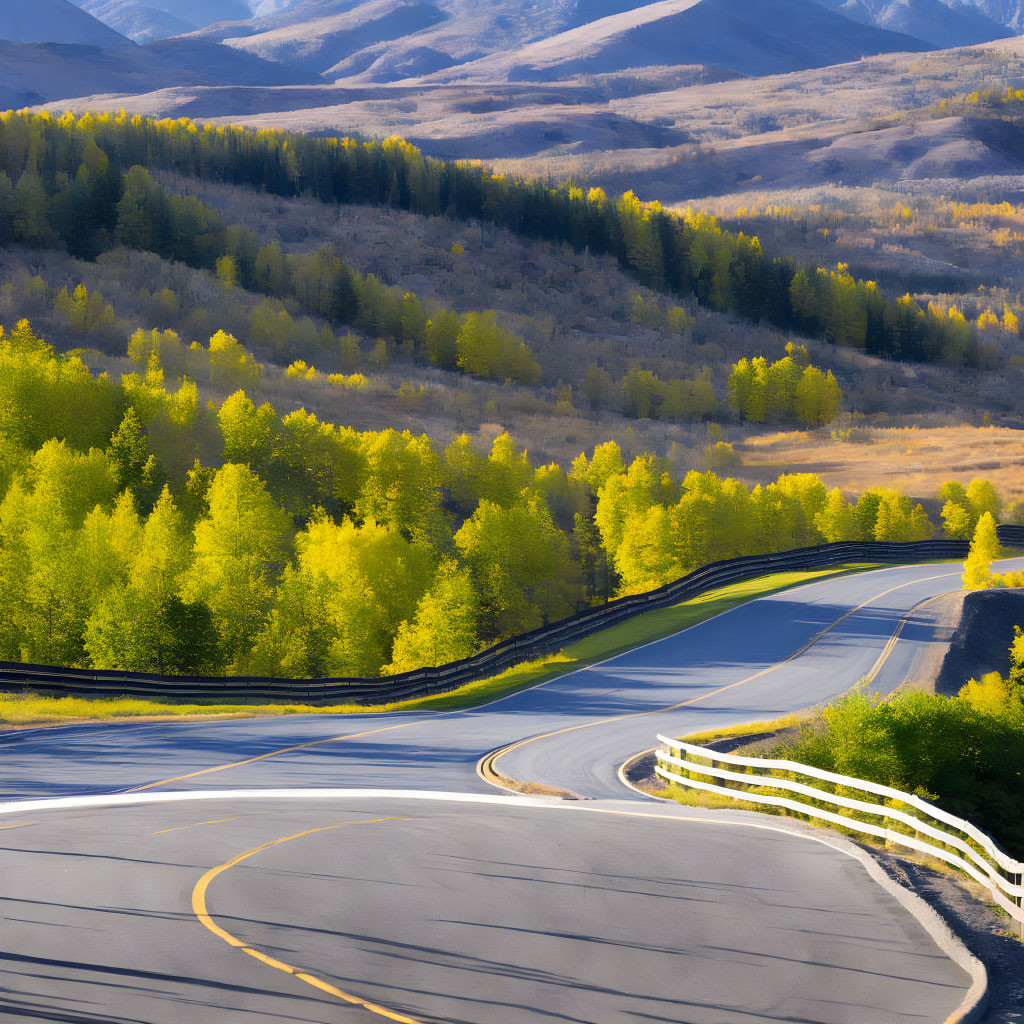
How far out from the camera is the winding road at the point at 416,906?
8031 mm

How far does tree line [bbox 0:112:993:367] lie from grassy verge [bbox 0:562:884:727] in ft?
431

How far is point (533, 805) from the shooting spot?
17.0 meters

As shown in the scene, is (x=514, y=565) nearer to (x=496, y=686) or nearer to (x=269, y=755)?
(x=496, y=686)

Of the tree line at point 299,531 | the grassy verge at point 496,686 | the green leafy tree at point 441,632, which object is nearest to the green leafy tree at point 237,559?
the tree line at point 299,531

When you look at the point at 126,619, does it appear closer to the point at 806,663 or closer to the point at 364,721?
the point at 364,721

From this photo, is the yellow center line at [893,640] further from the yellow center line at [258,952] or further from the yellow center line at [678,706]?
the yellow center line at [258,952]

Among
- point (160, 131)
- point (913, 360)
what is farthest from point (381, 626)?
point (160, 131)

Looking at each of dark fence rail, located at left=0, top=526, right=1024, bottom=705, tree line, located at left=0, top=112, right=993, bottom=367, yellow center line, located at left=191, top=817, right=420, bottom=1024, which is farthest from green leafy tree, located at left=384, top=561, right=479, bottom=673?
tree line, located at left=0, top=112, right=993, bottom=367

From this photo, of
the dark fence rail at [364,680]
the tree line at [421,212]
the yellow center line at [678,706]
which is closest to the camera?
→ the yellow center line at [678,706]

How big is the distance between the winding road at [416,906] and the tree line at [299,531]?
24.2m

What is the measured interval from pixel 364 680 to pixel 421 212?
17396 cm

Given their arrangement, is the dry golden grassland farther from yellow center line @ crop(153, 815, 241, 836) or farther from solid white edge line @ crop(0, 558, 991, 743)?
yellow center line @ crop(153, 815, 241, 836)

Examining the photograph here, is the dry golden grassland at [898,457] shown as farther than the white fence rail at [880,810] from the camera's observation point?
Yes

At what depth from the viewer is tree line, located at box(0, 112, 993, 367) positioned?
156 metres
